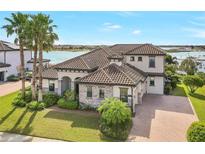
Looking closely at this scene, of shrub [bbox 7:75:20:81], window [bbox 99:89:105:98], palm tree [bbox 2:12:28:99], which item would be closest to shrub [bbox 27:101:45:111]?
window [bbox 99:89:105:98]

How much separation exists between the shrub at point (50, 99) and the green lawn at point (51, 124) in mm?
1209

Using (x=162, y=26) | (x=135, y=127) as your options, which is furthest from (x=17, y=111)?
(x=162, y=26)

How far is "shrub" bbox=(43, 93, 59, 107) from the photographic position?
17833 millimetres

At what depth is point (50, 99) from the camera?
18.2 metres

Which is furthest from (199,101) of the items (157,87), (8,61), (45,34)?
(8,61)

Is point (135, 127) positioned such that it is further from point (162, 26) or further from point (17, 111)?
point (17, 111)

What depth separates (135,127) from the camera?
13.8 m

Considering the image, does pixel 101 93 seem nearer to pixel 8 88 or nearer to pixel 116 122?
pixel 116 122

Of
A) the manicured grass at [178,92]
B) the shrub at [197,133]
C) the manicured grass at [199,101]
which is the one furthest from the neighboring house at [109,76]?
the shrub at [197,133]

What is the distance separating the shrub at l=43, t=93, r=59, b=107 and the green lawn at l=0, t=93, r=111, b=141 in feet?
3.97

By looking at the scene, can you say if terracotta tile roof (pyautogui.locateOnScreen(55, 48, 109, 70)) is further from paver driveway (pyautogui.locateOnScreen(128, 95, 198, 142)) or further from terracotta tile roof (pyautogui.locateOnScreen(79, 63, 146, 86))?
paver driveway (pyautogui.locateOnScreen(128, 95, 198, 142))

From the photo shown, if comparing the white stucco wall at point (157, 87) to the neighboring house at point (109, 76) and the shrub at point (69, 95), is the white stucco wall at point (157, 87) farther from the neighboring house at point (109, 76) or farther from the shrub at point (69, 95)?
the shrub at point (69, 95)

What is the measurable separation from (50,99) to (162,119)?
8759mm
